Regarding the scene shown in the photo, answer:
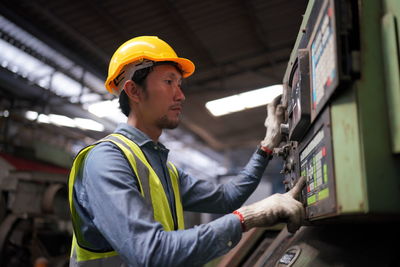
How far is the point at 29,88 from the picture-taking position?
6.29 meters

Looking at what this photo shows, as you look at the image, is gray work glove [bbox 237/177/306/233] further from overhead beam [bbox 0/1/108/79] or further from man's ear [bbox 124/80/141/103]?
overhead beam [bbox 0/1/108/79]

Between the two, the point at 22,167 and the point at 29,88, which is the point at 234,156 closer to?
the point at 29,88

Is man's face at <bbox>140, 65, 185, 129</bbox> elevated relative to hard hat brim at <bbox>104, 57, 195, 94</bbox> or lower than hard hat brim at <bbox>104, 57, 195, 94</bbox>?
lower

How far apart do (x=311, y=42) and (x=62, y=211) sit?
188 inches

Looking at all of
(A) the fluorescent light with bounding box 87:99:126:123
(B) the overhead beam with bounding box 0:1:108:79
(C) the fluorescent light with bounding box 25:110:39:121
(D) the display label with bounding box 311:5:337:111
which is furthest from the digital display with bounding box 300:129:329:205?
(C) the fluorescent light with bounding box 25:110:39:121

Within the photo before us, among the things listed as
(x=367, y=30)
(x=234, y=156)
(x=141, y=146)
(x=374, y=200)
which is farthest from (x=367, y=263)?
(x=234, y=156)

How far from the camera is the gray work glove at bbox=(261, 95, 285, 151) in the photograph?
1.71 metres

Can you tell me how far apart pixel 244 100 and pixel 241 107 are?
259 millimetres

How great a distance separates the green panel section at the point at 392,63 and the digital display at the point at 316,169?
6.6 inches

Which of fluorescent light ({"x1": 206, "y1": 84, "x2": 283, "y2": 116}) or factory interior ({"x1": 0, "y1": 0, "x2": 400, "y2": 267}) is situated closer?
factory interior ({"x1": 0, "y1": 0, "x2": 400, "y2": 267})

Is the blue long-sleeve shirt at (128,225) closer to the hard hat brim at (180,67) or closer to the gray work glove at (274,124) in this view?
the hard hat brim at (180,67)

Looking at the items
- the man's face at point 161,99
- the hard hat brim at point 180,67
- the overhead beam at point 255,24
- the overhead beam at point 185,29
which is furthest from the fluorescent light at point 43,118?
the man's face at point 161,99

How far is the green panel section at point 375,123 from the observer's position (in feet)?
2.28

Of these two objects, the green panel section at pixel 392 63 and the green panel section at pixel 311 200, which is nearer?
the green panel section at pixel 392 63
